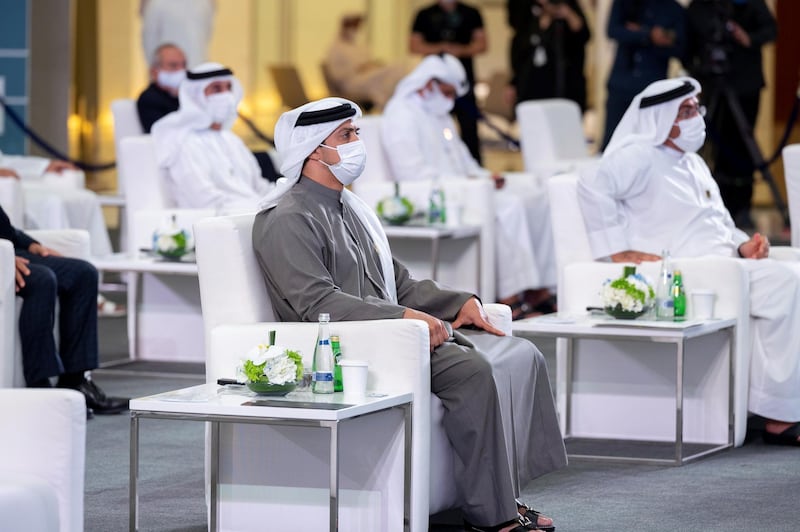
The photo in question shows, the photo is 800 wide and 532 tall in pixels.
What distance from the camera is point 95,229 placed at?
8.55m

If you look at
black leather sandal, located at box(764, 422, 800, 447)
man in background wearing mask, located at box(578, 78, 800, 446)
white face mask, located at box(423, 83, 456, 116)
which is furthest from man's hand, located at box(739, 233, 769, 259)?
white face mask, located at box(423, 83, 456, 116)

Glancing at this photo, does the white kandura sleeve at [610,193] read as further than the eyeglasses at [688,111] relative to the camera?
No

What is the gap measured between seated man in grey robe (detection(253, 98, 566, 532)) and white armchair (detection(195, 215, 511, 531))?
0.05 metres

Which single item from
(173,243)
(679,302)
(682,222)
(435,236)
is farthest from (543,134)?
(679,302)

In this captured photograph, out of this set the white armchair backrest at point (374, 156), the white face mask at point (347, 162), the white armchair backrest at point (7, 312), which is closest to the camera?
the white face mask at point (347, 162)

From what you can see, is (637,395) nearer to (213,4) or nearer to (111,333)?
(111,333)

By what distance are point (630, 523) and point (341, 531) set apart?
31.0 inches

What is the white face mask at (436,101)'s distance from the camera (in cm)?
893

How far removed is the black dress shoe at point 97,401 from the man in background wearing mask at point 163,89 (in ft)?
11.3

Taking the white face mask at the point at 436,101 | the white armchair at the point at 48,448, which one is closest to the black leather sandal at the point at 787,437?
the white armchair at the point at 48,448

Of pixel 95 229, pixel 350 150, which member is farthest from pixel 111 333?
pixel 350 150

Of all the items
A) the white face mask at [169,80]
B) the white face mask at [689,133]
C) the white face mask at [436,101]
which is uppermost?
the white face mask at [169,80]

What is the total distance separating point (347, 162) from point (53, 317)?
1.53m

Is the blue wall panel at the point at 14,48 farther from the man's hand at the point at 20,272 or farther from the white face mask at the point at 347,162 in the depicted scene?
the white face mask at the point at 347,162
